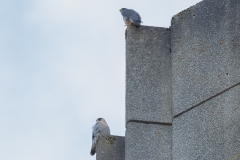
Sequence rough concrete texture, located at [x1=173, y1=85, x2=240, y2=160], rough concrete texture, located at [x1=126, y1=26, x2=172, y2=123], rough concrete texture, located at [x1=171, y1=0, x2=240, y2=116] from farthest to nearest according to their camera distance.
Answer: rough concrete texture, located at [x1=126, y1=26, x2=172, y2=123] → rough concrete texture, located at [x1=171, y1=0, x2=240, y2=116] → rough concrete texture, located at [x1=173, y1=85, x2=240, y2=160]

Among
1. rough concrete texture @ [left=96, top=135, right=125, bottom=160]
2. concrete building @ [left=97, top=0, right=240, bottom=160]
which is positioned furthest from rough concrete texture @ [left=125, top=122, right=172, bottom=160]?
rough concrete texture @ [left=96, top=135, right=125, bottom=160]

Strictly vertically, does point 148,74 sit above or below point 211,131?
above

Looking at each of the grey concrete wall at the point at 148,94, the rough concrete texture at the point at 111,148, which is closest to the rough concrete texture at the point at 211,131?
the grey concrete wall at the point at 148,94

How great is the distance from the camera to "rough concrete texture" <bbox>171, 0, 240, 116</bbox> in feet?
17.2

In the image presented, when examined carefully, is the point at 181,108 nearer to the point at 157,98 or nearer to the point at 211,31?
the point at 157,98

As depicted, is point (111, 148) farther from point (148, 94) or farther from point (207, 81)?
point (207, 81)

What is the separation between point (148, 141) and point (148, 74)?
0.54 m

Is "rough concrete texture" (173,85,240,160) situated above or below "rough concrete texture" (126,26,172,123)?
below

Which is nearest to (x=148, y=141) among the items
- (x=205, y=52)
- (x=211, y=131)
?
(x=211, y=131)

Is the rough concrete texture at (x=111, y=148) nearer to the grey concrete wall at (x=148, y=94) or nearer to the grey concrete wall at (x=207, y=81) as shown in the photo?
the grey concrete wall at (x=148, y=94)

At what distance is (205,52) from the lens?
5.43 metres

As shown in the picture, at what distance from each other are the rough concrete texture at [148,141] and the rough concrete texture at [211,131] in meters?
0.08

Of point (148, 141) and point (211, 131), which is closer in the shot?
point (211, 131)

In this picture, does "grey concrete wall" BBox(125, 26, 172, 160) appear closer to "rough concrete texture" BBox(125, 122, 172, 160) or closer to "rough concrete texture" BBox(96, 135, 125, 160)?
"rough concrete texture" BBox(125, 122, 172, 160)
